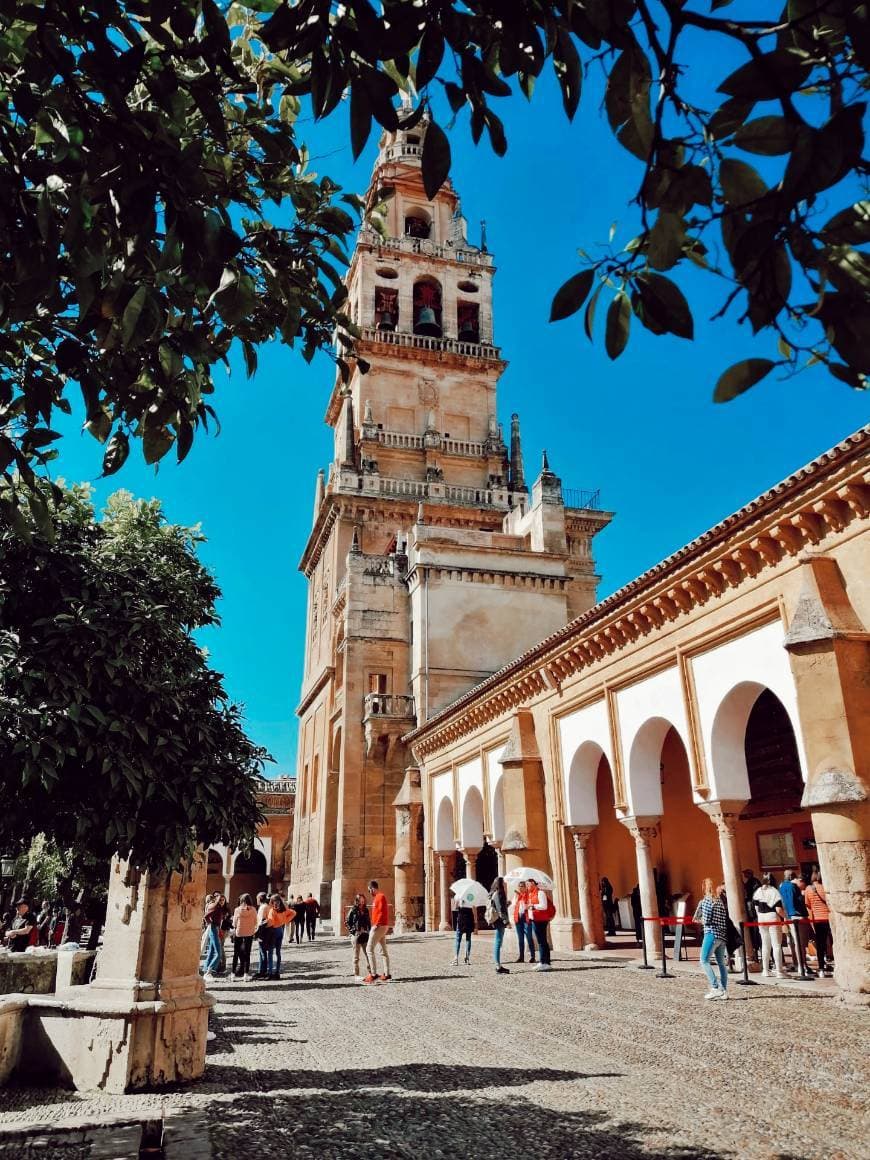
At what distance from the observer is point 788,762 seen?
16.0 metres

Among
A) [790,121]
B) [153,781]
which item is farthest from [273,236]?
[153,781]

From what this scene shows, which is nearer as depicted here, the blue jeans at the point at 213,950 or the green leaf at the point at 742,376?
the green leaf at the point at 742,376

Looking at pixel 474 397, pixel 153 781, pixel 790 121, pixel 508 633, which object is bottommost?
pixel 153 781

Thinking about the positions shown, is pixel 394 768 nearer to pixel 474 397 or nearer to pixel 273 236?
pixel 474 397

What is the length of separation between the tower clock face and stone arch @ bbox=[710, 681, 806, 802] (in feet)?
94.7

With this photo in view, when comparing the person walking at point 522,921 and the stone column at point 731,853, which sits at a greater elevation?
the stone column at point 731,853

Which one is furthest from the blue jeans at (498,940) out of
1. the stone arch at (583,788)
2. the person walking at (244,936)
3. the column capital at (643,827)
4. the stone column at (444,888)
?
the stone column at (444,888)

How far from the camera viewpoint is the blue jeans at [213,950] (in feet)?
51.7

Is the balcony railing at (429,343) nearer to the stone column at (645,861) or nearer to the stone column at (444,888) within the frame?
the stone column at (444,888)

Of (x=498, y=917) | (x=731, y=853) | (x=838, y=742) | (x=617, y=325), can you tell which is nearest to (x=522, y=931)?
(x=498, y=917)

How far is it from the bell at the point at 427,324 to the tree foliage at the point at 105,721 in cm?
3571

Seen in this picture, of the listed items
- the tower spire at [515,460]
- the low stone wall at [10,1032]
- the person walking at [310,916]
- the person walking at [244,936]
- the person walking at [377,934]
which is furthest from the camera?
the tower spire at [515,460]

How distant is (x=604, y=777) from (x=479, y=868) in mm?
7608

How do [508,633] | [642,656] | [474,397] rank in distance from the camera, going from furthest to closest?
[474,397] < [508,633] < [642,656]
